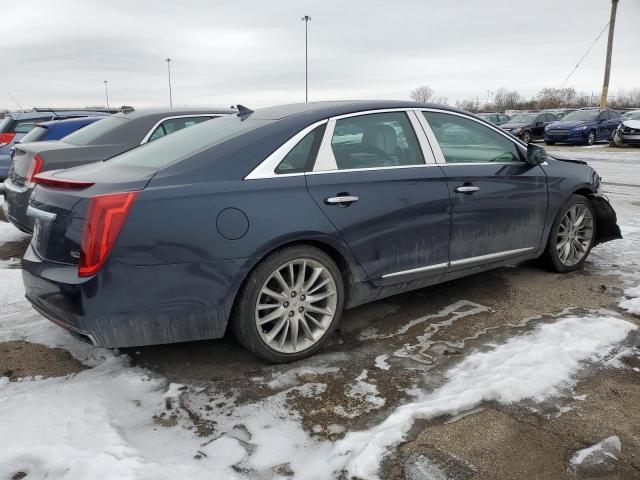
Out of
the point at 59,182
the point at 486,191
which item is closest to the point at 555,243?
the point at 486,191

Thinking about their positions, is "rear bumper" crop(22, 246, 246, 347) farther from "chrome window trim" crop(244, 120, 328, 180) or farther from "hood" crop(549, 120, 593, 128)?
"hood" crop(549, 120, 593, 128)

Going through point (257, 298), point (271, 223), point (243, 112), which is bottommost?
point (257, 298)

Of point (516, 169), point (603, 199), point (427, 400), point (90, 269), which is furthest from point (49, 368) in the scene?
point (603, 199)

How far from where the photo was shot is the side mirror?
435cm

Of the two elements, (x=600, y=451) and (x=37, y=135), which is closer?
(x=600, y=451)

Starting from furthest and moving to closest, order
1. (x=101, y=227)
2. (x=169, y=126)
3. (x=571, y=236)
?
(x=169, y=126) → (x=571, y=236) → (x=101, y=227)

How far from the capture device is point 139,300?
2.76 m

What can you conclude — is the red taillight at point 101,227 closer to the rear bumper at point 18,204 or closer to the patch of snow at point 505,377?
the patch of snow at point 505,377

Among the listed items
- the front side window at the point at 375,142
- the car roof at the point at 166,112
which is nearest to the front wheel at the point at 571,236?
the front side window at the point at 375,142

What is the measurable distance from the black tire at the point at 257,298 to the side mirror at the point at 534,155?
6.95 feet

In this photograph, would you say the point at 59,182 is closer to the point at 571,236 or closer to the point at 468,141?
the point at 468,141

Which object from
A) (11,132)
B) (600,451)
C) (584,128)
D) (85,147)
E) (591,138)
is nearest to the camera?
(600,451)

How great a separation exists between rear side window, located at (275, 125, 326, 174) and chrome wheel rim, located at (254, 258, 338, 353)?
54 centimetres

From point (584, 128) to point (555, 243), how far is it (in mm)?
19830
